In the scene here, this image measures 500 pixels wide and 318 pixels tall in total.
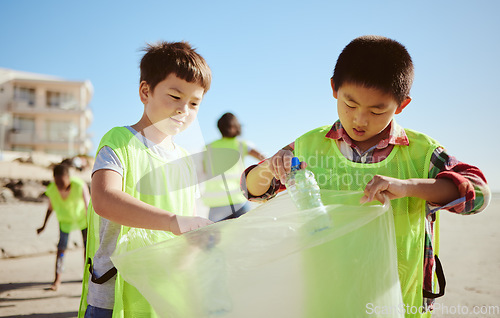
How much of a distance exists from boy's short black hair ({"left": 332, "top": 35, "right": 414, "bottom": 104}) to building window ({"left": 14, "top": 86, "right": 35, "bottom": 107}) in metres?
41.9

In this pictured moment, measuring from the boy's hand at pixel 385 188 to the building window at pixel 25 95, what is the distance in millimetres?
42208

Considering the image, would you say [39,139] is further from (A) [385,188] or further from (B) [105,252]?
(A) [385,188]

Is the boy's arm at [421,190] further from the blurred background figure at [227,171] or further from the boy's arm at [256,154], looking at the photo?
the boy's arm at [256,154]

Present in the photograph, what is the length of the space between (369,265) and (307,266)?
0.66ft

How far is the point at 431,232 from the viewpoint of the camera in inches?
65.3

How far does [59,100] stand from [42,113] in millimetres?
1895

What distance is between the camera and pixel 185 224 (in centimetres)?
137

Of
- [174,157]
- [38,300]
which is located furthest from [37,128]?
[174,157]

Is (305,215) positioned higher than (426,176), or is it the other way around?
(426,176)

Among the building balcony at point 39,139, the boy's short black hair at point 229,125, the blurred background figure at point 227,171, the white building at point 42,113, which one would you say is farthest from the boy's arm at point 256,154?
the building balcony at point 39,139

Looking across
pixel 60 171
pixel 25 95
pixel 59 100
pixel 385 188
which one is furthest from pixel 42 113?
pixel 385 188

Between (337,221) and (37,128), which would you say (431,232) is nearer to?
(337,221)

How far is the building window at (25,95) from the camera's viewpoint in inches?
1494

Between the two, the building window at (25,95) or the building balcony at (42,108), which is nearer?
the building balcony at (42,108)
